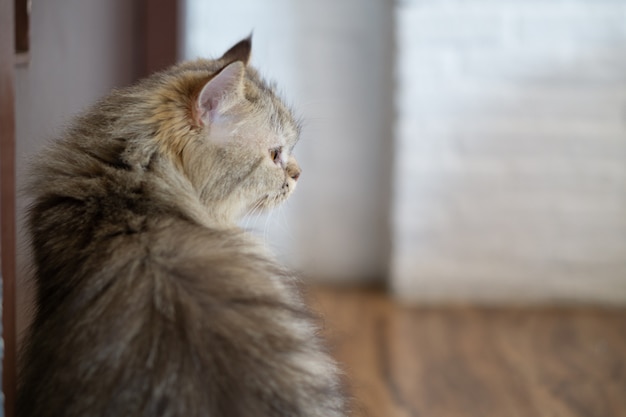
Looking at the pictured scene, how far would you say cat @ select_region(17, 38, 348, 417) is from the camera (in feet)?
3.06

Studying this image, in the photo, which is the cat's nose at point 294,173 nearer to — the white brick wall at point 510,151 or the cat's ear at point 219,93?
the cat's ear at point 219,93

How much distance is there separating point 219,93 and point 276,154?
0.56 feet

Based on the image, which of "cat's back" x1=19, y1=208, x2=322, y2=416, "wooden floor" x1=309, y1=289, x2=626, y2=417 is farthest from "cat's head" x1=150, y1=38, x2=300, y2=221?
"wooden floor" x1=309, y1=289, x2=626, y2=417

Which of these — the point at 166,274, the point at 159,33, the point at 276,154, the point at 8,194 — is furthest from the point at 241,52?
the point at 159,33

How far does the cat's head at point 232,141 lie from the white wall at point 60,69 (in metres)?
0.25

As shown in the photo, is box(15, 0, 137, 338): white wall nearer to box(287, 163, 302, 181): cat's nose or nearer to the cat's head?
the cat's head

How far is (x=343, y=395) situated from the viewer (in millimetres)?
1072

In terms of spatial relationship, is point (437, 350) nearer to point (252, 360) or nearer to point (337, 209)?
point (337, 209)

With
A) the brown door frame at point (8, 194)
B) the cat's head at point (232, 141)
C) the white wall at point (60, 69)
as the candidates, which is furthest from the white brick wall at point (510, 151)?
the brown door frame at point (8, 194)

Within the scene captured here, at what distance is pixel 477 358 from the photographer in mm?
2572

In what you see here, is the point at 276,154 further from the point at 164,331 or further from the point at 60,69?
the point at 60,69

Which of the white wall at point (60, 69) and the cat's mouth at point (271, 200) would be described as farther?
the white wall at point (60, 69)

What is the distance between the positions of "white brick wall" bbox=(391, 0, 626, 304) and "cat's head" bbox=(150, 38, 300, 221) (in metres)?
1.64

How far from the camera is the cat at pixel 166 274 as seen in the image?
0.93m
